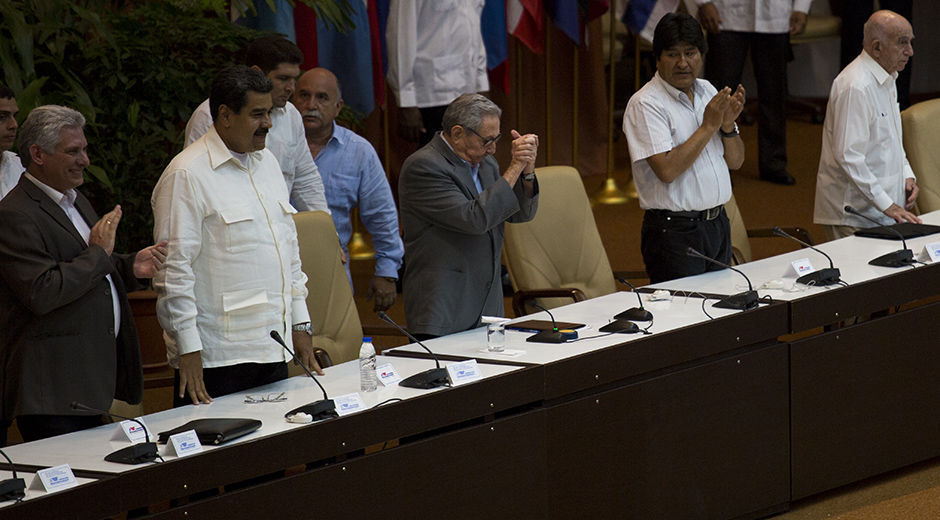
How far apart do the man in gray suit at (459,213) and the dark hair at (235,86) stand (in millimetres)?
766

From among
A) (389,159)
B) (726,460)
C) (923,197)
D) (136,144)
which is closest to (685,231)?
(726,460)


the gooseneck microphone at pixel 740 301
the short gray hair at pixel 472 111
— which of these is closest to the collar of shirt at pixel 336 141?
the short gray hair at pixel 472 111

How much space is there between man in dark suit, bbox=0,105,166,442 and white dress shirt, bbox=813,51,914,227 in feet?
9.61

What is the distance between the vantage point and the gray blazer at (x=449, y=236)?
4059 millimetres

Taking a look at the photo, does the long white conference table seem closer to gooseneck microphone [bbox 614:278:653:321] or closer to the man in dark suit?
gooseneck microphone [bbox 614:278:653:321]

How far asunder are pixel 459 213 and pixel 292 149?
2.77 feet

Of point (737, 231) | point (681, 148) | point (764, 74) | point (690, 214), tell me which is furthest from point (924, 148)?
point (764, 74)

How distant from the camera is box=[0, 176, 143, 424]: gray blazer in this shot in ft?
10.7

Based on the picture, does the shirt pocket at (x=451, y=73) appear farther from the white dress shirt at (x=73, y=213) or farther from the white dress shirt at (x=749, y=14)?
the white dress shirt at (x=73, y=213)

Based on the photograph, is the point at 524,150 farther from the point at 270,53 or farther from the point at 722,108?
the point at 270,53

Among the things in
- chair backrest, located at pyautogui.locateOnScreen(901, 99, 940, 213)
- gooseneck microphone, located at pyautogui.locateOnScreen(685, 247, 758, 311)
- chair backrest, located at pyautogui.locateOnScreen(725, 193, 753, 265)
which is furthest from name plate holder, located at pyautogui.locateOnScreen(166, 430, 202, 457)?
chair backrest, located at pyautogui.locateOnScreen(901, 99, 940, 213)

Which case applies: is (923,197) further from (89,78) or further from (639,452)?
(89,78)

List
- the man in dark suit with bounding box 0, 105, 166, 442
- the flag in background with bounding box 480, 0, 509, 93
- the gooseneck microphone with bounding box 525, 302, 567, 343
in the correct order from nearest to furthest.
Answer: the man in dark suit with bounding box 0, 105, 166, 442
the gooseneck microphone with bounding box 525, 302, 567, 343
the flag in background with bounding box 480, 0, 509, 93

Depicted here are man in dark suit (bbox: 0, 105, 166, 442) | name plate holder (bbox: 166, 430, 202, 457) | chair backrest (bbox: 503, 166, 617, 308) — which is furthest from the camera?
chair backrest (bbox: 503, 166, 617, 308)
